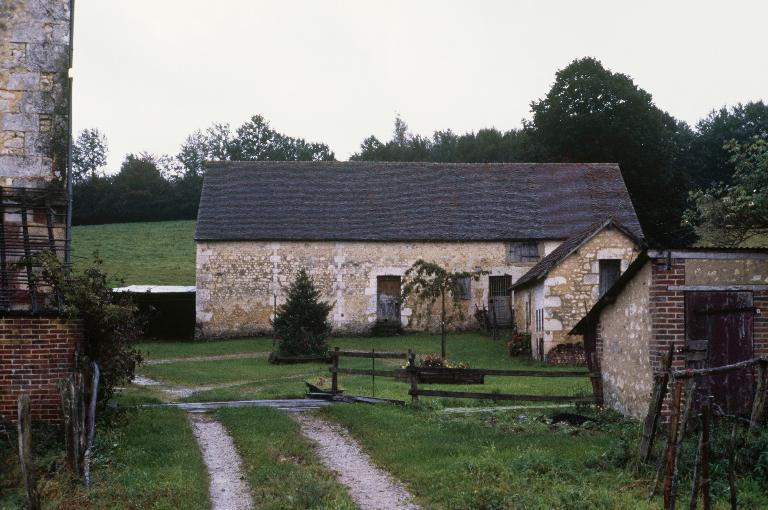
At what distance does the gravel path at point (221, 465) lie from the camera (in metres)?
9.24

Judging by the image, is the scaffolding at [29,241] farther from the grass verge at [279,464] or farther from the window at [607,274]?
the window at [607,274]

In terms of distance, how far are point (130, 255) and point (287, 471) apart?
4260cm

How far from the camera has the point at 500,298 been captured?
1330 inches

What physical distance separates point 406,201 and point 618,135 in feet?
55.9

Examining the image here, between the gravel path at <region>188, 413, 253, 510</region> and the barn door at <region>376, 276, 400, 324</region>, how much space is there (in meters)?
18.7

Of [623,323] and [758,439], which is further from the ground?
[623,323]

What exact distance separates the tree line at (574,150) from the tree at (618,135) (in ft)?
0.18

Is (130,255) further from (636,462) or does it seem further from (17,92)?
(636,462)

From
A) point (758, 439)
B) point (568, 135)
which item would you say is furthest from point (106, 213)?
point (758, 439)

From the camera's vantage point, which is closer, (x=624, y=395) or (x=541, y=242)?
(x=624, y=395)

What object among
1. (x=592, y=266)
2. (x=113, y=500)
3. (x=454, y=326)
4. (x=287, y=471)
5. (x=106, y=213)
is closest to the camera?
(x=113, y=500)

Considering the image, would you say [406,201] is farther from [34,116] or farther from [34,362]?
[34,362]

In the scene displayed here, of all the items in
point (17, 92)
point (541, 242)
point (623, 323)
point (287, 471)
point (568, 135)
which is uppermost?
point (568, 135)

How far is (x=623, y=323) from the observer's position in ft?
45.9
